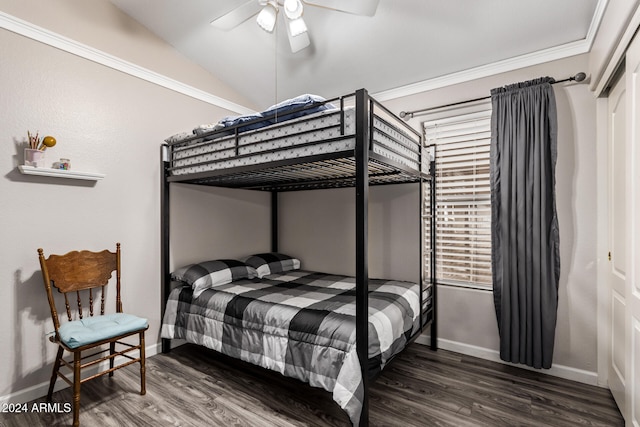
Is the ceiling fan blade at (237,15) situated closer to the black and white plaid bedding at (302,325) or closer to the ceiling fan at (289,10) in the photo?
the ceiling fan at (289,10)

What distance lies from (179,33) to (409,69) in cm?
218

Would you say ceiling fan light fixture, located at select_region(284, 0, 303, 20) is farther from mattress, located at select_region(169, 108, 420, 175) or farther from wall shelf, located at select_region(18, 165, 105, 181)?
wall shelf, located at select_region(18, 165, 105, 181)

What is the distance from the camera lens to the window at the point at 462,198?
2.88 metres

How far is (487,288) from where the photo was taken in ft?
9.40

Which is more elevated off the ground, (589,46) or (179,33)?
(179,33)

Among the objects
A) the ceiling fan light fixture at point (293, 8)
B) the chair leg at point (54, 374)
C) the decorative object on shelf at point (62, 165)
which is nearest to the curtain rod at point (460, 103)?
the ceiling fan light fixture at point (293, 8)

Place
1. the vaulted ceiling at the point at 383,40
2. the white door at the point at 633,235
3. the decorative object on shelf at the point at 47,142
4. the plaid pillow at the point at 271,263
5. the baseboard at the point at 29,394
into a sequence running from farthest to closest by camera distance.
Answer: the plaid pillow at the point at 271,263
the vaulted ceiling at the point at 383,40
the decorative object on shelf at the point at 47,142
the baseboard at the point at 29,394
the white door at the point at 633,235

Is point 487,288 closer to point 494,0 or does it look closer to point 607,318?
point 607,318

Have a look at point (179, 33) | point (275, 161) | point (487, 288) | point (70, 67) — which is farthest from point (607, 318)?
point (70, 67)

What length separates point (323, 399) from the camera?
225 centimetres

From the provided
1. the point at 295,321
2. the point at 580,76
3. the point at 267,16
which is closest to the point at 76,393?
the point at 295,321

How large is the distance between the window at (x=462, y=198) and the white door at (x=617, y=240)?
2.68ft

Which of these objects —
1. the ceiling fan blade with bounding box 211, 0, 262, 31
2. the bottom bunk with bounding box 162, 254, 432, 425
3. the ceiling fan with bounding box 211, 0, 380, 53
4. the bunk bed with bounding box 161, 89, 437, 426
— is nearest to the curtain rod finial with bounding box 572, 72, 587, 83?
the bunk bed with bounding box 161, 89, 437, 426

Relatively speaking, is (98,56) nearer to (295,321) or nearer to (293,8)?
(293,8)
